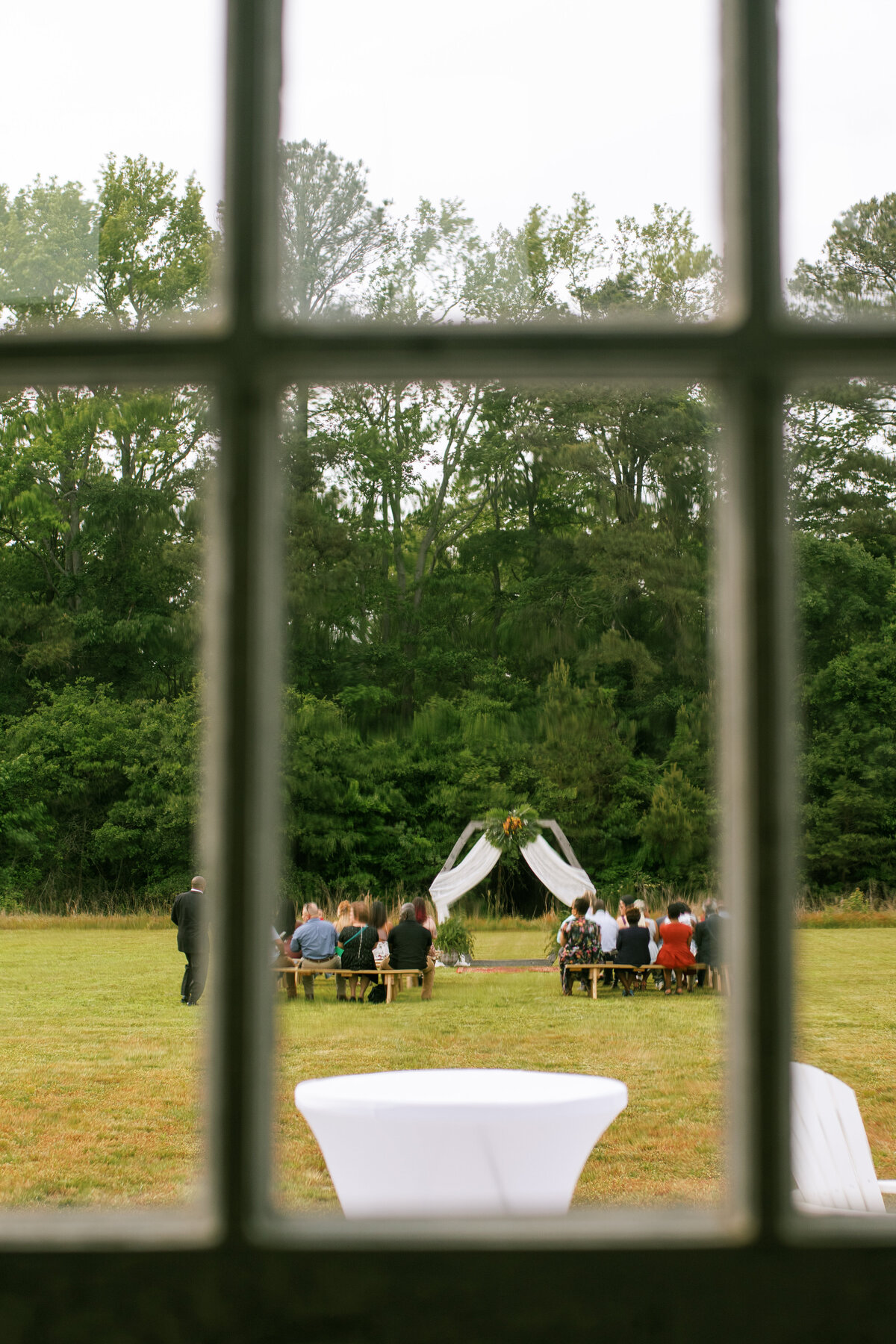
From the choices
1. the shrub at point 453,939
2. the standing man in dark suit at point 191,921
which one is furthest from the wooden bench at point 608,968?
the standing man in dark suit at point 191,921

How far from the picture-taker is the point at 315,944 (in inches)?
318

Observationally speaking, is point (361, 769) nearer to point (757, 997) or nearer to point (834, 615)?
point (834, 615)

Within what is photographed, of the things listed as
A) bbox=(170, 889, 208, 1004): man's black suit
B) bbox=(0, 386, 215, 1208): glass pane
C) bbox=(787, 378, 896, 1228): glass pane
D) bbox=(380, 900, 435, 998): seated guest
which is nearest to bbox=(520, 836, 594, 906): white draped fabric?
bbox=(787, 378, 896, 1228): glass pane

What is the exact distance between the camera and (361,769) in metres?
16.9

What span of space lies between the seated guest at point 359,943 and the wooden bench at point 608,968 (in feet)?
5.15

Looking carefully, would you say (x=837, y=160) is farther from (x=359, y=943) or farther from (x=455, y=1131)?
(x=359, y=943)

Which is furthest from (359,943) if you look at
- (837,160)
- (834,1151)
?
(837,160)

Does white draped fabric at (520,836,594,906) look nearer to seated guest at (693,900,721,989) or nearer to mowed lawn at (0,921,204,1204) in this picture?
mowed lawn at (0,921,204,1204)

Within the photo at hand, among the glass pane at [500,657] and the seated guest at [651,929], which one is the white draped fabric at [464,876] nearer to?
the glass pane at [500,657]

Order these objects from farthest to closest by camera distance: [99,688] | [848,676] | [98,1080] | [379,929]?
[99,688], [848,676], [379,929], [98,1080]

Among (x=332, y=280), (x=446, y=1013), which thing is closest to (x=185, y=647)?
(x=446, y=1013)

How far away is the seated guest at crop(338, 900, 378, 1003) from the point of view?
7832 mm

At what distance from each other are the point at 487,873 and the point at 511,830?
64cm

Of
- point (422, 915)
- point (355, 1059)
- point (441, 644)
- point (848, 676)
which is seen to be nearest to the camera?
point (355, 1059)
